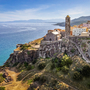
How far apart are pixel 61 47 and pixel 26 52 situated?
1650 centimetres

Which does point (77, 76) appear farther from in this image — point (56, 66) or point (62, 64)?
point (56, 66)

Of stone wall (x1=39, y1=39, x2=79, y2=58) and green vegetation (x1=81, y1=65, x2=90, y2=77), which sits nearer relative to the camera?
green vegetation (x1=81, y1=65, x2=90, y2=77)

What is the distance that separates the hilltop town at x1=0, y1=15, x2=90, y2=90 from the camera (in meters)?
25.1

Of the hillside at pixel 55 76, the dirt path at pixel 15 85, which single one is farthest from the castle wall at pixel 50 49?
the dirt path at pixel 15 85

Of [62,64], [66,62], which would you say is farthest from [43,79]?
[66,62]

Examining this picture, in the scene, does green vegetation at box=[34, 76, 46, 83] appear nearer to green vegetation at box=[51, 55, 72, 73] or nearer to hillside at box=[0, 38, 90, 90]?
hillside at box=[0, 38, 90, 90]

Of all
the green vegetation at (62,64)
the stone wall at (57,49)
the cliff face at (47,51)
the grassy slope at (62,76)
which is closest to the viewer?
the grassy slope at (62,76)

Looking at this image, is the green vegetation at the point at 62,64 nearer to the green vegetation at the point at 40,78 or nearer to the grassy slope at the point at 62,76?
→ the grassy slope at the point at 62,76

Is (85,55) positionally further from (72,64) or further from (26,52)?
(26,52)

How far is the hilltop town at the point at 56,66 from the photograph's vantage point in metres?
25.1

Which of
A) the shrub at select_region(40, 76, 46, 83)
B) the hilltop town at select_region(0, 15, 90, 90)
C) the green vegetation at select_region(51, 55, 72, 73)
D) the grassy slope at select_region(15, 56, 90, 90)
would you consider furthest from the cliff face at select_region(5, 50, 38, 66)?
the shrub at select_region(40, 76, 46, 83)

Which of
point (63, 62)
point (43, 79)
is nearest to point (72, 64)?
point (63, 62)

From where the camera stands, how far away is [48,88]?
998 inches

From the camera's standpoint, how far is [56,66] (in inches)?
1249
